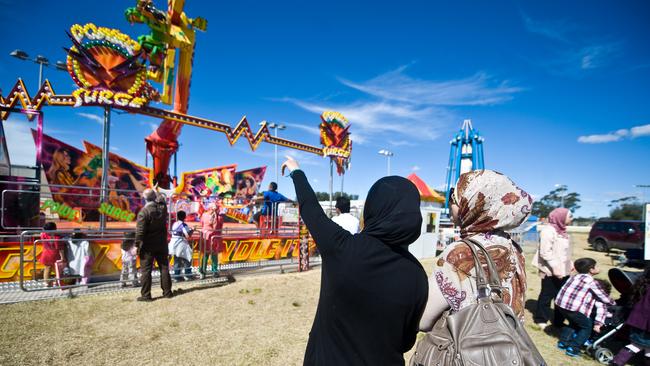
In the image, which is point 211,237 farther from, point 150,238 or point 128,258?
point 150,238

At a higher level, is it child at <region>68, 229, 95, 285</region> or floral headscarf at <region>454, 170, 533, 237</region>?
floral headscarf at <region>454, 170, 533, 237</region>

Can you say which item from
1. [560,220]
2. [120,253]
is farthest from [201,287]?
[560,220]

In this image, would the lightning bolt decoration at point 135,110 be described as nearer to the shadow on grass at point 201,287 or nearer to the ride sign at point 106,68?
the ride sign at point 106,68

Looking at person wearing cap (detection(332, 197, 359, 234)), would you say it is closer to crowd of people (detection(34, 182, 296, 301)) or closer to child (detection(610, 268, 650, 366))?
crowd of people (detection(34, 182, 296, 301))

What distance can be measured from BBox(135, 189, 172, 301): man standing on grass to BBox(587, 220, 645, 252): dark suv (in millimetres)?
21116

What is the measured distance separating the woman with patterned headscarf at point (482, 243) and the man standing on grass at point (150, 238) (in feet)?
17.6

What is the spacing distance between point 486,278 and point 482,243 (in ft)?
0.75

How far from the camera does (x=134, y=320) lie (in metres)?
4.80

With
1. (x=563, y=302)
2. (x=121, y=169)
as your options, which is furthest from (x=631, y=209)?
(x=121, y=169)

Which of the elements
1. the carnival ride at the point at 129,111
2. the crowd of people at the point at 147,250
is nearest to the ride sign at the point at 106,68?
the carnival ride at the point at 129,111

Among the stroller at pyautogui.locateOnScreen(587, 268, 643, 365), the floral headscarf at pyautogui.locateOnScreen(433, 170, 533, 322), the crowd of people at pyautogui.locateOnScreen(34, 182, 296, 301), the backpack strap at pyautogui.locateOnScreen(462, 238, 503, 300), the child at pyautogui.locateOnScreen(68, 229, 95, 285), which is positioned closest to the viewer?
the backpack strap at pyautogui.locateOnScreen(462, 238, 503, 300)

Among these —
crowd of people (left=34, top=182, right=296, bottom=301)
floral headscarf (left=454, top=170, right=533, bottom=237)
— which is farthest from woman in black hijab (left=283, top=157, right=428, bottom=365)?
crowd of people (left=34, top=182, right=296, bottom=301)

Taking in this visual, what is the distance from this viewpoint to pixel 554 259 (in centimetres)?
525

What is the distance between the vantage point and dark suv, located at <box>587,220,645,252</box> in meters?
16.5
